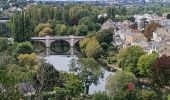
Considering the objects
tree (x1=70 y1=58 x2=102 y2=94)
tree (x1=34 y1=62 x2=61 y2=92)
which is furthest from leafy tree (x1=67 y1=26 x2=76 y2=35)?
tree (x1=34 y1=62 x2=61 y2=92)

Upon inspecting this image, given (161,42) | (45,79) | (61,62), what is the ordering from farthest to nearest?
(161,42), (61,62), (45,79)

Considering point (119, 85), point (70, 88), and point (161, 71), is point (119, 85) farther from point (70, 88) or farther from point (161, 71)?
point (161, 71)

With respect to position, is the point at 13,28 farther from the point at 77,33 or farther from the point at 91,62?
the point at 91,62

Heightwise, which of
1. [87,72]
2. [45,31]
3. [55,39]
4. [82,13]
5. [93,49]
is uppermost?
[87,72]

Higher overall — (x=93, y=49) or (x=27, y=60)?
(x=27, y=60)

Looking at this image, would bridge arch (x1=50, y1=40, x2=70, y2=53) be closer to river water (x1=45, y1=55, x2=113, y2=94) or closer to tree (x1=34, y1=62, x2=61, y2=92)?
river water (x1=45, y1=55, x2=113, y2=94)

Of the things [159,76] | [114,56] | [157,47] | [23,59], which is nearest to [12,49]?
[23,59]

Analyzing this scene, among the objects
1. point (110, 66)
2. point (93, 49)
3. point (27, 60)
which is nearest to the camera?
point (27, 60)

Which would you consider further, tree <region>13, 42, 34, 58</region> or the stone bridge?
the stone bridge

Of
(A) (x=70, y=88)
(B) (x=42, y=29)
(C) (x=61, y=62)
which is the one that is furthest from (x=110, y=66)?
(B) (x=42, y=29)
